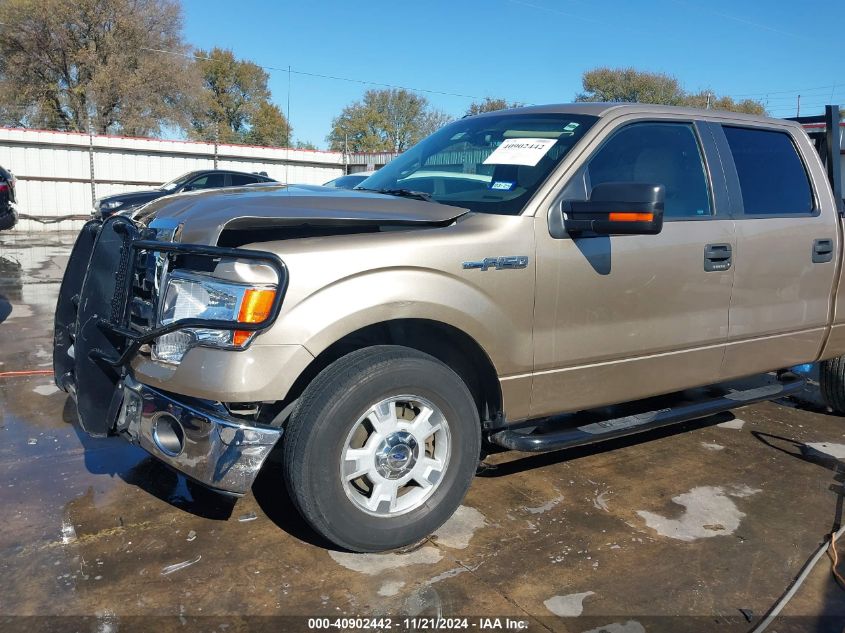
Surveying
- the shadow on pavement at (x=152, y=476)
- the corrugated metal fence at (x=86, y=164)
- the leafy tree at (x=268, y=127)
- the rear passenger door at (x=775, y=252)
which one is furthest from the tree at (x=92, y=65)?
the rear passenger door at (x=775, y=252)

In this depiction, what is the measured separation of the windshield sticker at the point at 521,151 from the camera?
11.4ft

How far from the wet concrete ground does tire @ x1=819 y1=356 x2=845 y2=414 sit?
78 cm

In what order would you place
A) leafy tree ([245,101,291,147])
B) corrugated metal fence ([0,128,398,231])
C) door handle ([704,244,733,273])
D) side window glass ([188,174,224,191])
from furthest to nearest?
leafy tree ([245,101,291,147]) < corrugated metal fence ([0,128,398,231]) < side window glass ([188,174,224,191]) < door handle ([704,244,733,273])

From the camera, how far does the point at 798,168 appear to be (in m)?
4.41

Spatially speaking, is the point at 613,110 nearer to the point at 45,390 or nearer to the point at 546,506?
the point at 546,506

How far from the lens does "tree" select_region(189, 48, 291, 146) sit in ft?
109

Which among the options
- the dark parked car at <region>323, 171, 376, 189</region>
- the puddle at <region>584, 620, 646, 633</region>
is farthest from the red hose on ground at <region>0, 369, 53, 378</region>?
the puddle at <region>584, 620, 646, 633</region>

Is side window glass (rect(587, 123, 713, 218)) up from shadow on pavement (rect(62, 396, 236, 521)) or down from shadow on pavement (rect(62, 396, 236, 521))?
up

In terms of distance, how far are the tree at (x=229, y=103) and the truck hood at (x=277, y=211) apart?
29.4 metres

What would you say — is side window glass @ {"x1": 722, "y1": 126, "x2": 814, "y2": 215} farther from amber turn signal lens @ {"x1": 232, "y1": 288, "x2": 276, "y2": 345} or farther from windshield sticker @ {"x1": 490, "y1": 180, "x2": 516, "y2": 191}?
amber turn signal lens @ {"x1": 232, "y1": 288, "x2": 276, "y2": 345}

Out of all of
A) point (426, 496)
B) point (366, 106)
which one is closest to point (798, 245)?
point (426, 496)

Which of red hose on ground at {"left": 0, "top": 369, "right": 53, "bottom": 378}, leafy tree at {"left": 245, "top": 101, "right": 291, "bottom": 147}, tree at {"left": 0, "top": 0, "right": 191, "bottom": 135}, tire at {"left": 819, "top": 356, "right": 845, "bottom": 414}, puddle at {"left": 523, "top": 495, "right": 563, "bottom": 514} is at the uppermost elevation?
tree at {"left": 0, "top": 0, "right": 191, "bottom": 135}

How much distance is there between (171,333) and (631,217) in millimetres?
1937

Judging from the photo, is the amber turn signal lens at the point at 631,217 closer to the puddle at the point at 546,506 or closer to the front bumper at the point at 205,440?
the puddle at the point at 546,506
